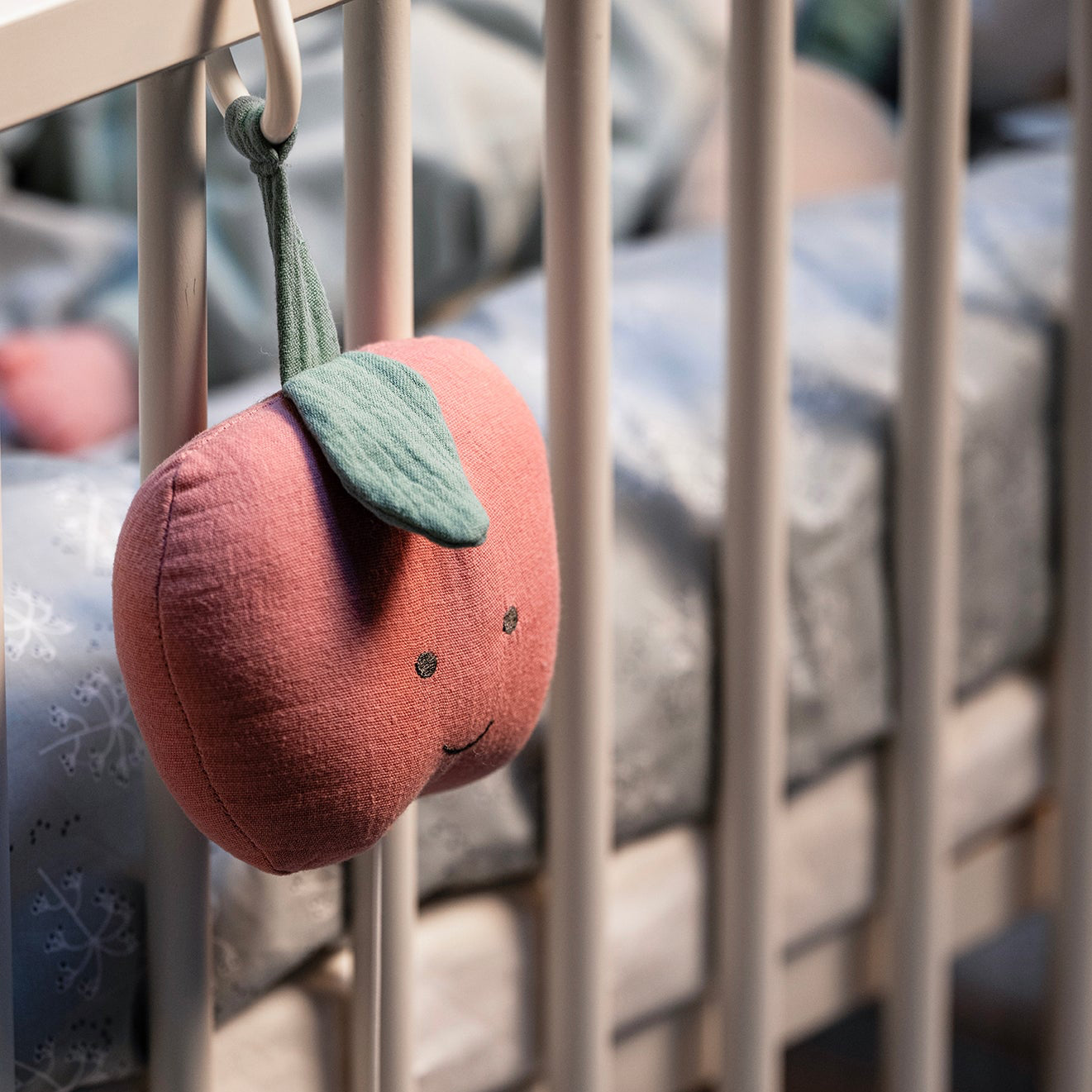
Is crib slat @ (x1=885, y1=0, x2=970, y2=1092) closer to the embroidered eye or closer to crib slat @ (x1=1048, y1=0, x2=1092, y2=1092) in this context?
crib slat @ (x1=1048, y1=0, x2=1092, y2=1092)

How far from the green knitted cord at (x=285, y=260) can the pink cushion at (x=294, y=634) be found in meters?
0.02

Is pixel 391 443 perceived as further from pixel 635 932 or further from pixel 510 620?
pixel 635 932

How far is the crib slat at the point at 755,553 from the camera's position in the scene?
1.62 ft

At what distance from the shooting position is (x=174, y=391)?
37cm

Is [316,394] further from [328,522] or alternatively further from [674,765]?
[674,765]

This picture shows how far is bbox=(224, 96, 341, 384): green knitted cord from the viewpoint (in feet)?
1.10

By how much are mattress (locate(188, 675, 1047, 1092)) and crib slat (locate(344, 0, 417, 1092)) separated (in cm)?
4

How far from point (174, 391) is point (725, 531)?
261 millimetres

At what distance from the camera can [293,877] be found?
1.50ft

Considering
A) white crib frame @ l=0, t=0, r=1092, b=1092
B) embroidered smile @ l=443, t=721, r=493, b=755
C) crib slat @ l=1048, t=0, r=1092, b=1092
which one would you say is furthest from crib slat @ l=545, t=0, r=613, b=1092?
crib slat @ l=1048, t=0, r=1092, b=1092

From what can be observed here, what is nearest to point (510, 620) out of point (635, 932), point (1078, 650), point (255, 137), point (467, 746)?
point (467, 746)

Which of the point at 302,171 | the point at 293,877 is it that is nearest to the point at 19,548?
the point at 293,877

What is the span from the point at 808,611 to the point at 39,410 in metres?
0.47

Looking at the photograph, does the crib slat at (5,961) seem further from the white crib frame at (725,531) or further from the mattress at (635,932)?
the mattress at (635,932)
